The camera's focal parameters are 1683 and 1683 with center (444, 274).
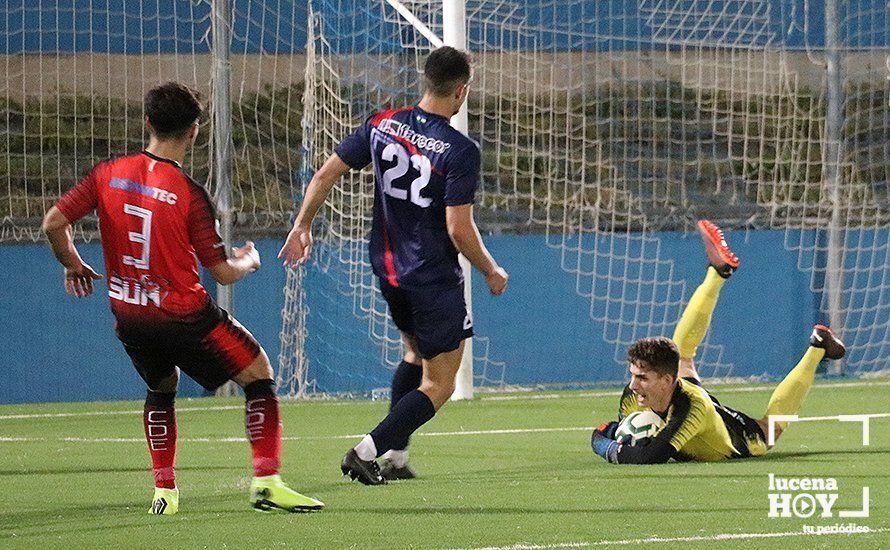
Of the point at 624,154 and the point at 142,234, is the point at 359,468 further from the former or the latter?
the point at 624,154

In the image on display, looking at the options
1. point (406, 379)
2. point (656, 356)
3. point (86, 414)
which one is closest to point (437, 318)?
point (406, 379)

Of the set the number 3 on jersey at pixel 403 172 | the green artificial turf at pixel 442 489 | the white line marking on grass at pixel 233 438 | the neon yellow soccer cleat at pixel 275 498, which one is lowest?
the white line marking on grass at pixel 233 438

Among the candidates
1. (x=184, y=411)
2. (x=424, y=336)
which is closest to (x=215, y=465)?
(x=424, y=336)

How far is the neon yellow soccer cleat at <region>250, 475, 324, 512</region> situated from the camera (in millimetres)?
6219

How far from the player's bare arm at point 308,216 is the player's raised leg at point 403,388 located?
796mm

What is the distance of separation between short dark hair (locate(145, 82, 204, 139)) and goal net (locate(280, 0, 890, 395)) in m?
8.12

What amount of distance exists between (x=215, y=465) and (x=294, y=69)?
888 cm

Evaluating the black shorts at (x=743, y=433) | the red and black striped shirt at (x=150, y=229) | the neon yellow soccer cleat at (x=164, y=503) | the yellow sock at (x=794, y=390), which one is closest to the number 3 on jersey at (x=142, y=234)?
the red and black striped shirt at (x=150, y=229)

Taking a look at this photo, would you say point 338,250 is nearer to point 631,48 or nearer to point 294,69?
point 294,69

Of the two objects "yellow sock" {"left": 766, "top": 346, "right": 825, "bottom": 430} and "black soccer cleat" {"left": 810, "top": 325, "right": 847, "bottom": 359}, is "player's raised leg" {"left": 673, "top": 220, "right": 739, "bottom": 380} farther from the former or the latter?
"black soccer cleat" {"left": 810, "top": 325, "right": 847, "bottom": 359}

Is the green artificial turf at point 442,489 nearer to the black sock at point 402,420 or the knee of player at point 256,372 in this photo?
the black sock at point 402,420

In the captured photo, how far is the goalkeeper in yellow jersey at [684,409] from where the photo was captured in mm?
7699

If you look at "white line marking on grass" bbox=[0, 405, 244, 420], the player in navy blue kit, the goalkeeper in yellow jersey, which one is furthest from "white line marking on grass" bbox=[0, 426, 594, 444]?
the player in navy blue kit

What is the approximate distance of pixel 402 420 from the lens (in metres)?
6.98
